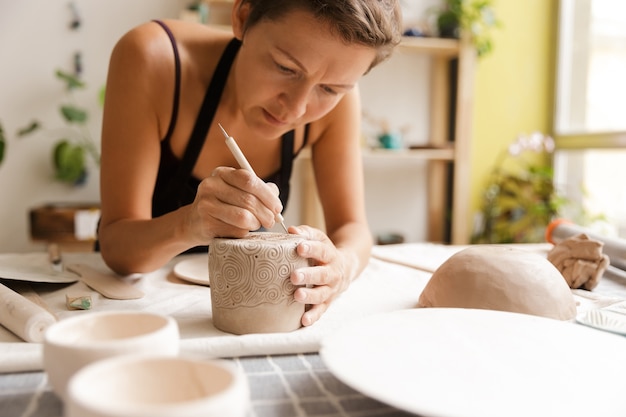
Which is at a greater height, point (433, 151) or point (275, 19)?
point (275, 19)

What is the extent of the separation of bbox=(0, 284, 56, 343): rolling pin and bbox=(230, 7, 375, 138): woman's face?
50cm

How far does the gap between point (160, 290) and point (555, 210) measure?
2.39 m

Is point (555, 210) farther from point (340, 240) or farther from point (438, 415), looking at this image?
point (438, 415)

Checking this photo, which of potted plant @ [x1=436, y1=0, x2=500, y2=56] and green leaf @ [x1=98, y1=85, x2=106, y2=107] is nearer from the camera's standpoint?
green leaf @ [x1=98, y1=85, x2=106, y2=107]

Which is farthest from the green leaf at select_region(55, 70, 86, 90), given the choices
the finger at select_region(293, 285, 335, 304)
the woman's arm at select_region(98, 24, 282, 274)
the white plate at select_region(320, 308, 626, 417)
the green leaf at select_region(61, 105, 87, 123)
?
the white plate at select_region(320, 308, 626, 417)

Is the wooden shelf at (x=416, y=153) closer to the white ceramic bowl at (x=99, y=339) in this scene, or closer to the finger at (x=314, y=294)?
the finger at (x=314, y=294)

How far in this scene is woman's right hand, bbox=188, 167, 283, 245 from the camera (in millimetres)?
707

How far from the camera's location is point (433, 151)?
288 cm

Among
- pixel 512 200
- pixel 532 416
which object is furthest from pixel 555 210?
pixel 532 416

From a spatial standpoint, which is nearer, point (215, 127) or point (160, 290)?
point (160, 290)

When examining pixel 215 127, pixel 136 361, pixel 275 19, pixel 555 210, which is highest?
pixel 275 19

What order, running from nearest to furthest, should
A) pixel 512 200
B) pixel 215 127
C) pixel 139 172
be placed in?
1. pixel 139 172
2. pixel 215 127
3. pixel 512 200

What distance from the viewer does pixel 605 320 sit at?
710mm

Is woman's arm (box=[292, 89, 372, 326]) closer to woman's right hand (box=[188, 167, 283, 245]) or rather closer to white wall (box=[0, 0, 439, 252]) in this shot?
woman's right hand (box=[188, 167, 283, 245])
